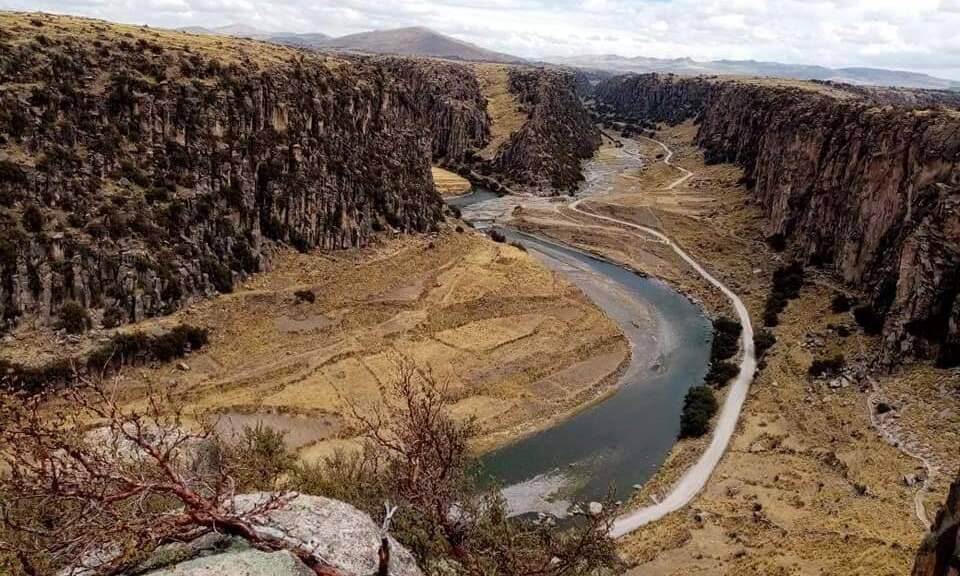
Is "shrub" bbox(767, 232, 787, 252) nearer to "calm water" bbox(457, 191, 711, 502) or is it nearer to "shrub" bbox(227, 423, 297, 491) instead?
"calm water" bbox(457, 191, 711, 502)

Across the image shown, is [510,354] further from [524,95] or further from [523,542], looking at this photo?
[524,95]

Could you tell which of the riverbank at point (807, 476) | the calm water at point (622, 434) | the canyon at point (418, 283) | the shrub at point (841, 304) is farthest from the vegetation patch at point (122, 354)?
the shrub at point (841, 304)

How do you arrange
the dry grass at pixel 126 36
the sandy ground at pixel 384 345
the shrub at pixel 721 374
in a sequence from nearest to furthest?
the sandy ground at pixel 384 345, the dry grass at pixel 126 36, the shrub at pixel 721 374

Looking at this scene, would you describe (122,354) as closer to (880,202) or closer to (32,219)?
(32,219)

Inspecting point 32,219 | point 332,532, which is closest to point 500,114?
point 32,219

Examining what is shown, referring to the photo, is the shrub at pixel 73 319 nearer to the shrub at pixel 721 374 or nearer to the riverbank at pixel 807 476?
the riverbank at pixel 807 476

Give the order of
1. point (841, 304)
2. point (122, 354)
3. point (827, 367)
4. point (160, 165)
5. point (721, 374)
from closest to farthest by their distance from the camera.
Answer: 1. point (122, 354)
2. point (827, 367)
3. point (721, 374)
4. point (160, 165)
5. point (841, 304)
